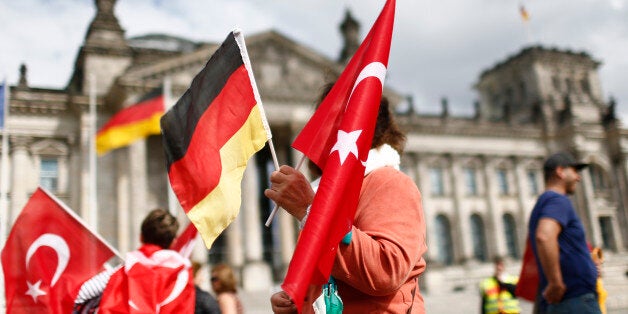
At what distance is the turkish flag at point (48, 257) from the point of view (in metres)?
4.60

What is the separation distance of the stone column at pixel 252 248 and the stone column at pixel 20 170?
1086cm

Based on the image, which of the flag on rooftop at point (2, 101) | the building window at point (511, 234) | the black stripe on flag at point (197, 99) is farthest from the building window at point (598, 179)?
the black stripe on flag at point (197, 99)

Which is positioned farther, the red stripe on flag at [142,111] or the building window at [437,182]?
the building window at [437,182]

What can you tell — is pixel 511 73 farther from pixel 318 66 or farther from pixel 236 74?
pixel 236 74

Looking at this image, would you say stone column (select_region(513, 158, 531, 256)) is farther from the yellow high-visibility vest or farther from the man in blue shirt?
the man in blue shirt

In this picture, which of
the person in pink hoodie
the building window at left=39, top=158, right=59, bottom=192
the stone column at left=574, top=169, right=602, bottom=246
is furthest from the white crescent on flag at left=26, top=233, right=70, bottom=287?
the stone column at left=574, top=169, right=602, bottom=246

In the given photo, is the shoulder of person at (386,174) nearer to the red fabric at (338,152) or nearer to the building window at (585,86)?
the red fabric at (338,152)

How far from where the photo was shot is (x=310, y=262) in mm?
2096

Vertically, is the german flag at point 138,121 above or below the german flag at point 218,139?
above

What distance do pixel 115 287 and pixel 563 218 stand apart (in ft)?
11.4

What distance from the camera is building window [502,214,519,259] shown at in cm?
4156

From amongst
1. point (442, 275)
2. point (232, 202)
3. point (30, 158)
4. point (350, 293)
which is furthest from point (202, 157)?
point (442, 275)

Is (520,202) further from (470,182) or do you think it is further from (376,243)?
(376,243)

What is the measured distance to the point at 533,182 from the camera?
43.0 m
